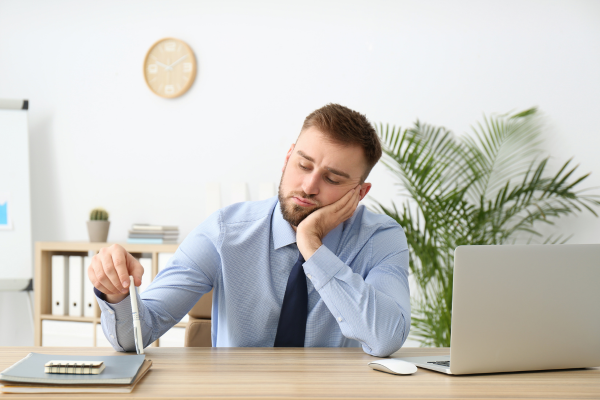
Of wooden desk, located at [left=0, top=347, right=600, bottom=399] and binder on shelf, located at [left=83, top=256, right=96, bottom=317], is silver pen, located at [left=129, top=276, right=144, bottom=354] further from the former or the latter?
binder on shelf, located at [left=83, top=256, right=96, bottom=317]

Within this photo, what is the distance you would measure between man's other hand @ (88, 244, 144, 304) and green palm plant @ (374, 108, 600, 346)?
171 centimetres

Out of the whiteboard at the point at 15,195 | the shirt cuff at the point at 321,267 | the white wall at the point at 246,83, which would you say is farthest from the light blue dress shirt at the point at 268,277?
the whiteboard at the point at 15,195

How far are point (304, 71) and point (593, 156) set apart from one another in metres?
1.71

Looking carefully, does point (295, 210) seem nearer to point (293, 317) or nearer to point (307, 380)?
point (293, 317)

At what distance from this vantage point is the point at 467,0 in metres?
3.02

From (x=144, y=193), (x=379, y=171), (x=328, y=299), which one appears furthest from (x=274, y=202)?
(x=144, y=193)

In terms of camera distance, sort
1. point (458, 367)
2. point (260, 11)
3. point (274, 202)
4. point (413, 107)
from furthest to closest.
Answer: point (260, 11) → point (413, 107) → point (274, 202) → point (458, 367)

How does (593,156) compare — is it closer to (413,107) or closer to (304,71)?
(413,107)

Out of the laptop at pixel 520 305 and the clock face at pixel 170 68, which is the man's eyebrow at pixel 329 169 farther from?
the clock face at pixel 170 68

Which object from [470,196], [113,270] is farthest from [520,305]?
[470,196]

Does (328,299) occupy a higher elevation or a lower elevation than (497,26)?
lower

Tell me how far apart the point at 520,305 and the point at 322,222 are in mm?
565

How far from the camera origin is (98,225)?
3084 millimetres

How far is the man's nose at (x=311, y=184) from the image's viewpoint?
142cm
